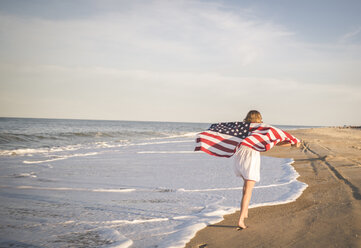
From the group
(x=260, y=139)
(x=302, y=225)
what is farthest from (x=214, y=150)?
(x=302, y=225)

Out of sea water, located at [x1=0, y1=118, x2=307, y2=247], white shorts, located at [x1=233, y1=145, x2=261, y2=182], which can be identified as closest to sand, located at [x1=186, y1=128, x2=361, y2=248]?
sea water, located at [x1=0, y1=118, x2=307, y2=247]

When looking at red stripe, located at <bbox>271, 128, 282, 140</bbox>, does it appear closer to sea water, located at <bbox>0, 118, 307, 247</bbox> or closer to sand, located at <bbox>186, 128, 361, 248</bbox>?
sand, located at <bbox>186, 128, 361, 248</bbox>

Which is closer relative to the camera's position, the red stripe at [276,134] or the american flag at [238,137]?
the american flag at [238,137]

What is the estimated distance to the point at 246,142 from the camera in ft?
14.7

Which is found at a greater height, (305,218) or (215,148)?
(215,148)

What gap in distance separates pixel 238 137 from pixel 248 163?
505 mm

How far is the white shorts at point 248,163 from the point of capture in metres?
4.43

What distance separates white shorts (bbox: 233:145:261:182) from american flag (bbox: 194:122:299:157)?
107mm

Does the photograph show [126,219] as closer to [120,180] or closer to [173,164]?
[120,180]

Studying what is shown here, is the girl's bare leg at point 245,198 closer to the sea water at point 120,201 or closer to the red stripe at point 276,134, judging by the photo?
the sea water at point 120,201

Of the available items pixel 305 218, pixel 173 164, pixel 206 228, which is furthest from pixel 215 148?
pixel 173 164

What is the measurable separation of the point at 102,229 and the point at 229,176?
16.6ft

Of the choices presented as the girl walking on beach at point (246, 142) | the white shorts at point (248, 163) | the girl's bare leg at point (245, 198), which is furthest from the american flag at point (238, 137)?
the girl's bare leg at point (245, 198)

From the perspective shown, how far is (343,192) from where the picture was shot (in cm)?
645
